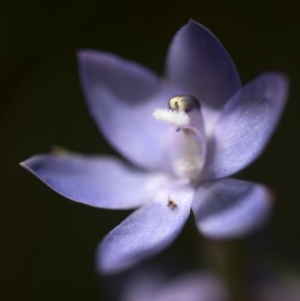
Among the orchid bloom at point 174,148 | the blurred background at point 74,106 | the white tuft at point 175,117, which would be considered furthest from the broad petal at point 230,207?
the blurred background at point 74,106

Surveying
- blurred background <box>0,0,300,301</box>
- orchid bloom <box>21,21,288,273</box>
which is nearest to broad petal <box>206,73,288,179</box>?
orchid bloom <box>21,21,288,273</box>

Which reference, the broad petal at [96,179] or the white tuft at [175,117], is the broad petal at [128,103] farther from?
the white tuft at [175,117]

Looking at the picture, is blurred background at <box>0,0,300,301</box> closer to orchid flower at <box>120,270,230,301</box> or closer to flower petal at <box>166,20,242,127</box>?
orchid flower at <box>120,270,230,301</box>

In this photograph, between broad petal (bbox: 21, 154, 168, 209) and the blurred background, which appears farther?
the blurred background

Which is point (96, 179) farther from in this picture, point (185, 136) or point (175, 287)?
point (175, 287)

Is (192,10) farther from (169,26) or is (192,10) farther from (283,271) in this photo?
(283,271)

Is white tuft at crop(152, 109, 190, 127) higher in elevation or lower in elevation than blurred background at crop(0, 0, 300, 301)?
lower

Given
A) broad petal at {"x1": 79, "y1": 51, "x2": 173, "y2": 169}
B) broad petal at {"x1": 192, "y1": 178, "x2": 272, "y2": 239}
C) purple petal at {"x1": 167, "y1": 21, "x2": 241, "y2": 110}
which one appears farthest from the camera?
broad petal at {"x1": 79, "y1": 51, "x2": 173, "y2": 169}
